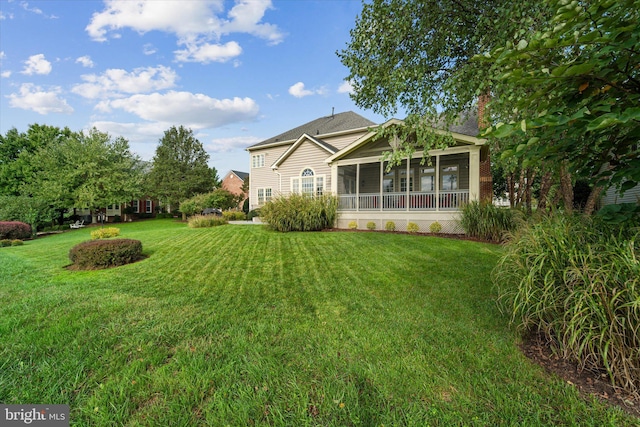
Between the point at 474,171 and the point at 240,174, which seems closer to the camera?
the point at 474,171

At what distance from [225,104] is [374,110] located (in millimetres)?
15865

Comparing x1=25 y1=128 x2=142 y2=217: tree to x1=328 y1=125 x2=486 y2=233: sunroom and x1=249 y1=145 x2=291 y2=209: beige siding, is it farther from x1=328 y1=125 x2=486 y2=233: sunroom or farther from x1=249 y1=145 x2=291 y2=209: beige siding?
x1=328 y1=125 x2=486 y2=233: sunroom

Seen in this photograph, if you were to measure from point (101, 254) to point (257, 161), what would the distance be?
17060mm

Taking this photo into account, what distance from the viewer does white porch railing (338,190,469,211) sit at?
→ 11219mm

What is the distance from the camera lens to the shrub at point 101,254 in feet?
19.1

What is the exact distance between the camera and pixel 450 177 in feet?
46.2

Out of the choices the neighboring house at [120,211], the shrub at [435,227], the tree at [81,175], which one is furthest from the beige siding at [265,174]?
the neighboring house at [120,211]

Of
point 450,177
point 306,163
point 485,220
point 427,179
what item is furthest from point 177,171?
point 485,220

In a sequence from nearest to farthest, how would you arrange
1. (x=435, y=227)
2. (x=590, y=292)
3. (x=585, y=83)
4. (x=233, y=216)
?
(x=585, y=83) < (x=590, y=292) < (x=435, y=227) < (x=233, y=216)

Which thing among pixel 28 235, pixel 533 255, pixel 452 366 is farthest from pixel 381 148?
pixel 28 235

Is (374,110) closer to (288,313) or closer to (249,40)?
(288,313)

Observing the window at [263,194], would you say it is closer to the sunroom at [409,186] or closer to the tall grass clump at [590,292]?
the sunroom at [409,186]

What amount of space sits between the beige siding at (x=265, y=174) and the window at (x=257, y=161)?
180 millimetres

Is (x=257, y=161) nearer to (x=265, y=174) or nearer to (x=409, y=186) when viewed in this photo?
(x=265, y=174)
